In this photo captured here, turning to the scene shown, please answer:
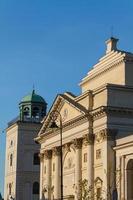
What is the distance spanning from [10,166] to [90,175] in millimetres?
37627

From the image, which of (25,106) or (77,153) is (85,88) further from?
(25,106)

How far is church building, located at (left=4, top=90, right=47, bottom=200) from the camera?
96.8 metres

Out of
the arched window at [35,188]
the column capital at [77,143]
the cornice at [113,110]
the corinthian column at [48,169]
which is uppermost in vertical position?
the cornice at [113,110]

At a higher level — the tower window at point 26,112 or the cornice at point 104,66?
the cornice at point 104,66

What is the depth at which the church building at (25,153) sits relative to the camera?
9681 cm

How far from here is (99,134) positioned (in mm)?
63438

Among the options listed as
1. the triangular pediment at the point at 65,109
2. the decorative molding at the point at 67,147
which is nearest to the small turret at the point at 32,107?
the triangular pediment at the point at 65,109

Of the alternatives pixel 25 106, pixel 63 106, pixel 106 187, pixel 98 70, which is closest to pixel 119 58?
pixel 98 70

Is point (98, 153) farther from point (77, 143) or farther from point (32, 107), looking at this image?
point (32, 107)

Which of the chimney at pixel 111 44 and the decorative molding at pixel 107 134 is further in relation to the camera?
the chimney at pixel 111 44

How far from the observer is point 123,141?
195 feet

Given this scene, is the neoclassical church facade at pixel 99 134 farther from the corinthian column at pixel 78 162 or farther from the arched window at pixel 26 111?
the arched window at pixel 26 111

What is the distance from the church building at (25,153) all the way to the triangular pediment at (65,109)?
18.9 metres

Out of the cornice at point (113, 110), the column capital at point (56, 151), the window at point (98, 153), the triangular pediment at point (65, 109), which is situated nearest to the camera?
the cornice at point (113, 110)
